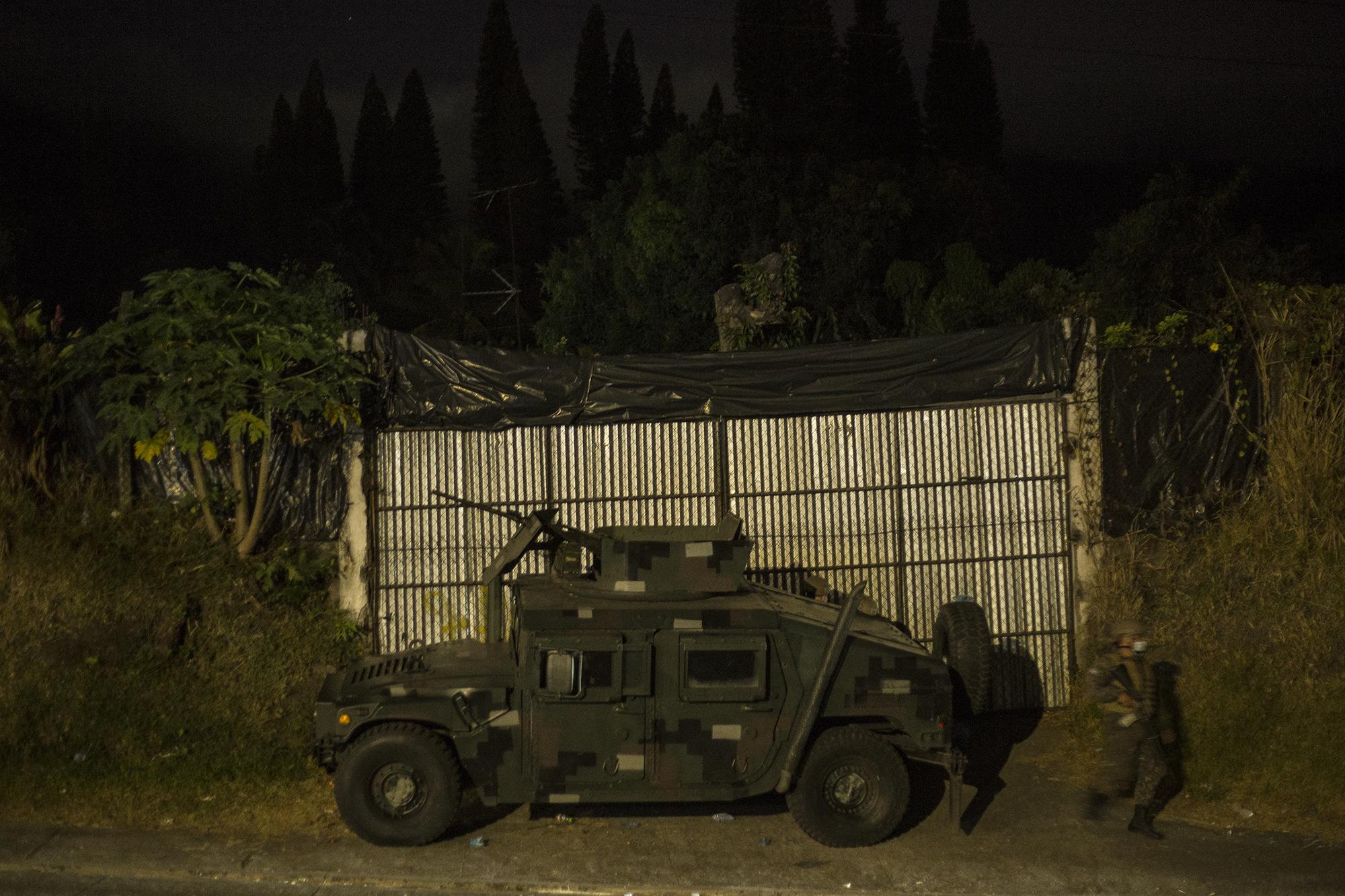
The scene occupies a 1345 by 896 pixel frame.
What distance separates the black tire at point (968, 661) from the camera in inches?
335

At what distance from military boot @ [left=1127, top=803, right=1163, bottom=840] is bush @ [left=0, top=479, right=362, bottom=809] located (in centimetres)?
564

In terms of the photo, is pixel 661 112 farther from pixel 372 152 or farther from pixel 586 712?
pixel 586 712

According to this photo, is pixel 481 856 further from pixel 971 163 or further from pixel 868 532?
pixel 971 163

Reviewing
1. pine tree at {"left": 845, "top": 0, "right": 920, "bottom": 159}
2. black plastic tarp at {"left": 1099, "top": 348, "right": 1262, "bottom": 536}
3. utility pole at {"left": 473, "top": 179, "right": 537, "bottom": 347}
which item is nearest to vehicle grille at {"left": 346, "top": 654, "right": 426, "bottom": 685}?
black plastic tarp at {"left": 1099, "top": 348, "right": 1262, "bottom": 536}

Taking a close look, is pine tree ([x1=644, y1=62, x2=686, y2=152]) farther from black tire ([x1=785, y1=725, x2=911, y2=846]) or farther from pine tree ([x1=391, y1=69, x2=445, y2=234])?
black tire ([x1=785, y1=725, x2=911, y2=846])

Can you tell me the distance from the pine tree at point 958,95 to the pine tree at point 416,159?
19.4m

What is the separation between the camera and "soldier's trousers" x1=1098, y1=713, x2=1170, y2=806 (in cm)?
767

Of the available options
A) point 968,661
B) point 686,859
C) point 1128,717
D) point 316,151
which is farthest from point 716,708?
point 316,151

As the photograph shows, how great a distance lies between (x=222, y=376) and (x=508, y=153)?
122ft

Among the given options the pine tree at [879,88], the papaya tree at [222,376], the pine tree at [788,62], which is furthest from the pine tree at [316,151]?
the papaya tree at [222,376]

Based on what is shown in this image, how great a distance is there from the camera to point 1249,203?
4250 centimetres

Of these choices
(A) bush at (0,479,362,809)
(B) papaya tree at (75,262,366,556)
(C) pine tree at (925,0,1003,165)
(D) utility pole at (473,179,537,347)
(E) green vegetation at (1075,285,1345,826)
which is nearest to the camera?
(A) bush at (0,479,362,809)

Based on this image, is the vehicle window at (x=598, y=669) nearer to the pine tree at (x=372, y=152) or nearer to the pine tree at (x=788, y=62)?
the pine tree at (x=788, y=62)

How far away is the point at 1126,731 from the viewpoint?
7660mm
